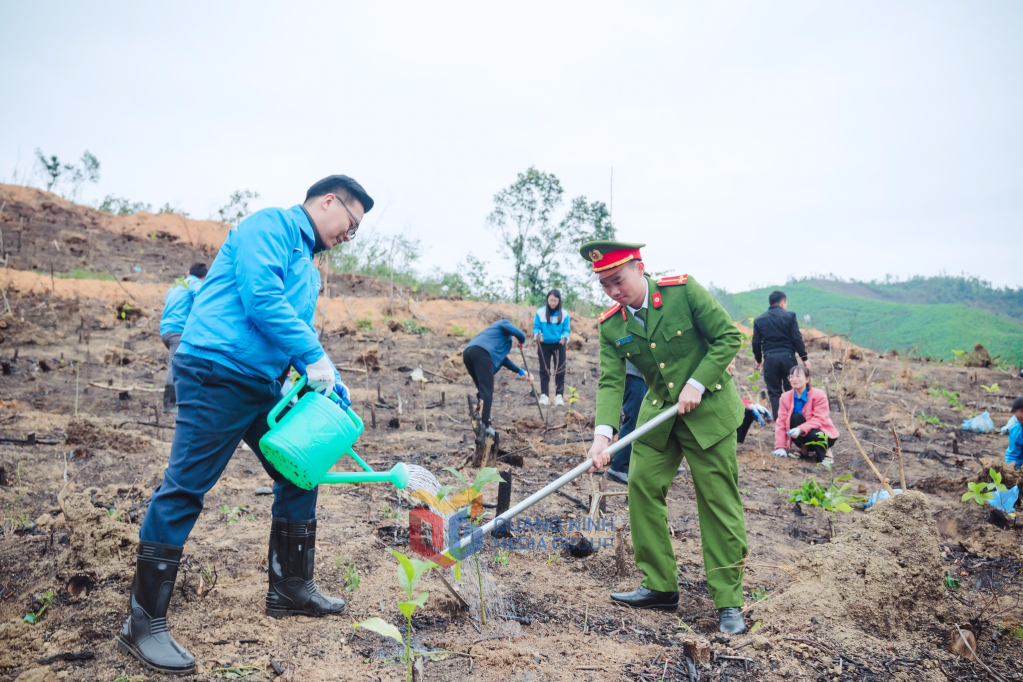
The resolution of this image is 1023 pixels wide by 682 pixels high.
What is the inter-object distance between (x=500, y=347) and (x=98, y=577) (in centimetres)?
444

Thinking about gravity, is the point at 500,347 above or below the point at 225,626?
above

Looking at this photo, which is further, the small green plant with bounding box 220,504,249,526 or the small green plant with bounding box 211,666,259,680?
the small green plant with bounding box 220,504,249,526

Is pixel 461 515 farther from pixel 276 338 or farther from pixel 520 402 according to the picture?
pixel 520 402

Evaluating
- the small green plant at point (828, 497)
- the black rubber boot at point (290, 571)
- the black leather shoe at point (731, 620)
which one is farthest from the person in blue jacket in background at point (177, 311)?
the small green plant at point (828, 497)

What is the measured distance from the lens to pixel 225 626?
2598 millimetres

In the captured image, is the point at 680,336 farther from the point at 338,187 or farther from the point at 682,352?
the point at 338,187

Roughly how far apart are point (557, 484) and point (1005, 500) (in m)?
3.15

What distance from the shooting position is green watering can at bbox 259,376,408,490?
7.93 ft

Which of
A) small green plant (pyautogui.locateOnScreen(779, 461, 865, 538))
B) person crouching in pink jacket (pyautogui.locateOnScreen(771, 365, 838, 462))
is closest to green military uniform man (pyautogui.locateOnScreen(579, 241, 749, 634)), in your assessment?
small green plant (pyautogui.locateOnScreen(779, 461, 865, 538))

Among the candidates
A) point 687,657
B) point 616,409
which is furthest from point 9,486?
point 687,657

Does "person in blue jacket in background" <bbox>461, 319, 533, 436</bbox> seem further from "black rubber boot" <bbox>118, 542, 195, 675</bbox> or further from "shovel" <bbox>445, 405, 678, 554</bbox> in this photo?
"black rubber boot" <bbox>118, 542, 195, 675</bbox>

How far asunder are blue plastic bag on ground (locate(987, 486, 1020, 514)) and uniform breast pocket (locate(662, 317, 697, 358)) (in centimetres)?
248

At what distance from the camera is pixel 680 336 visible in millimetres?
3094

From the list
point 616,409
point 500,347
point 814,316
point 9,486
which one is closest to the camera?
point 616,409
